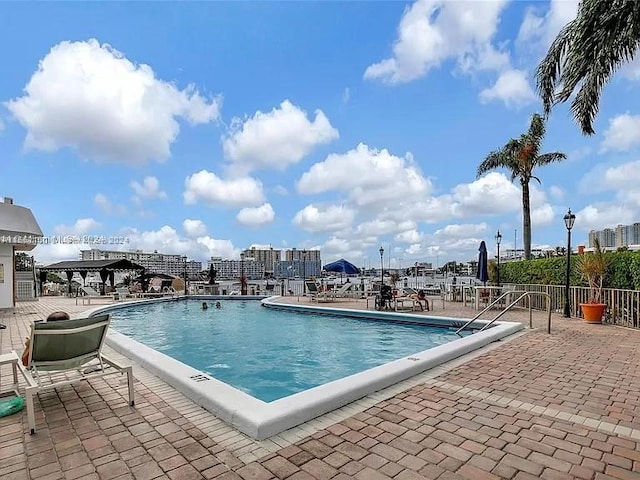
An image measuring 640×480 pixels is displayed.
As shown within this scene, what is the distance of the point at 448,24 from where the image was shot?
9688 millimetres

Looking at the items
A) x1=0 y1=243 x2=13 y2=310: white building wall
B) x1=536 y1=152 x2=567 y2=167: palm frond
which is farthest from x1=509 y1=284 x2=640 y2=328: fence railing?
x1=0 y1=243 x2=13 y2=310: white building wall

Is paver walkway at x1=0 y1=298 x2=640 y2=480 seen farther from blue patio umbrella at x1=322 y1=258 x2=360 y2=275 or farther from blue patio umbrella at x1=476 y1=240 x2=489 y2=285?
blue patio umbrella at x1=322 y1=258 x2=360 y2=275

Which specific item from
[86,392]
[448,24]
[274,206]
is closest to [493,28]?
[448,24]

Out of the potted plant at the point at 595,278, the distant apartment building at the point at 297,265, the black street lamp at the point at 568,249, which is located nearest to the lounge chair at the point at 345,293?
the black street lamp at the point at 568,249

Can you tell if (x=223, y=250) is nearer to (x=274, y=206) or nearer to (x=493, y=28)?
(x=274, y=206)

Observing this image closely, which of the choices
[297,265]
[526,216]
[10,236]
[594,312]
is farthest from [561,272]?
[297,265]

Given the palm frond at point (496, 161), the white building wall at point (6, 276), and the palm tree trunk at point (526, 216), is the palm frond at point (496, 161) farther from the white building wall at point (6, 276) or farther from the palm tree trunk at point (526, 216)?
the white building wall at point (6, 276)

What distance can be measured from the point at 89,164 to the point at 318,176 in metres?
11.2

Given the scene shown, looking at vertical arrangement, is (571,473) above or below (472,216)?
below

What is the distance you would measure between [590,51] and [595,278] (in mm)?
6855

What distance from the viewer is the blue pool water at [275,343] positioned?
6672 millimetres

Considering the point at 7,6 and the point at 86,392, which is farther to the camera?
the point at 7,6

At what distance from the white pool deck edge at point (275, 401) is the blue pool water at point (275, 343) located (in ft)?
5.37

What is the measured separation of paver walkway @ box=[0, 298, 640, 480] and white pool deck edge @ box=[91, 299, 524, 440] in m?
0.15
